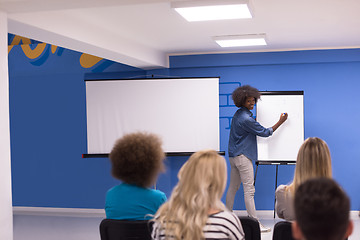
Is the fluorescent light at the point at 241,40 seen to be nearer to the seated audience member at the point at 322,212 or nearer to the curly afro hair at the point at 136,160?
the curly afro hair at the point at 136,160

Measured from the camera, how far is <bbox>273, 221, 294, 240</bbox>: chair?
2.09 m

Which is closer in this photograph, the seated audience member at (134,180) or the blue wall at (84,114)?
the seated audience member at (134,180)

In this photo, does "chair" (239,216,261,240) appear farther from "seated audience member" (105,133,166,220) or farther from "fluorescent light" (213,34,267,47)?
"fluorescent light" (213,34,267,47)

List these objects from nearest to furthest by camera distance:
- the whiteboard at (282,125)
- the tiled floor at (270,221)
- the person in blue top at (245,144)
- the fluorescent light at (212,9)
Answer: the fluorescent light at (212,9), the tiled floor at (270,221), the person in blue top at (245,144), the whiteboard at (282,125)

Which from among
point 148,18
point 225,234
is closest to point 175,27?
point 148,18

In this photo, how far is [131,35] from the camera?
468 centimetres

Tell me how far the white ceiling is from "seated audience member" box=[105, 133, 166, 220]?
47.5 inches

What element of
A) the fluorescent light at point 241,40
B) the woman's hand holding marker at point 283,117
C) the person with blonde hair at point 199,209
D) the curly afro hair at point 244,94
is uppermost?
the fluorescent light at point 241,40

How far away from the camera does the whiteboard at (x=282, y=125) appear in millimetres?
5301

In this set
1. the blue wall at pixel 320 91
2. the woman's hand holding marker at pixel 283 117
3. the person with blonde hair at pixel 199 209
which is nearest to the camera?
the person with blonde hair at pixel 199 209

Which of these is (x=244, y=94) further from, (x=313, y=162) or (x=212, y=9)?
(x=313, y=162)

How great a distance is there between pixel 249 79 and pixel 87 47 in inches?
94.2

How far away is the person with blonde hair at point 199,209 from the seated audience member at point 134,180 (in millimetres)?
229

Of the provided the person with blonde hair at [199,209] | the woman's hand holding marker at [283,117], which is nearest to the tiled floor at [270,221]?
the woman's hand holding marker at [283,117]
